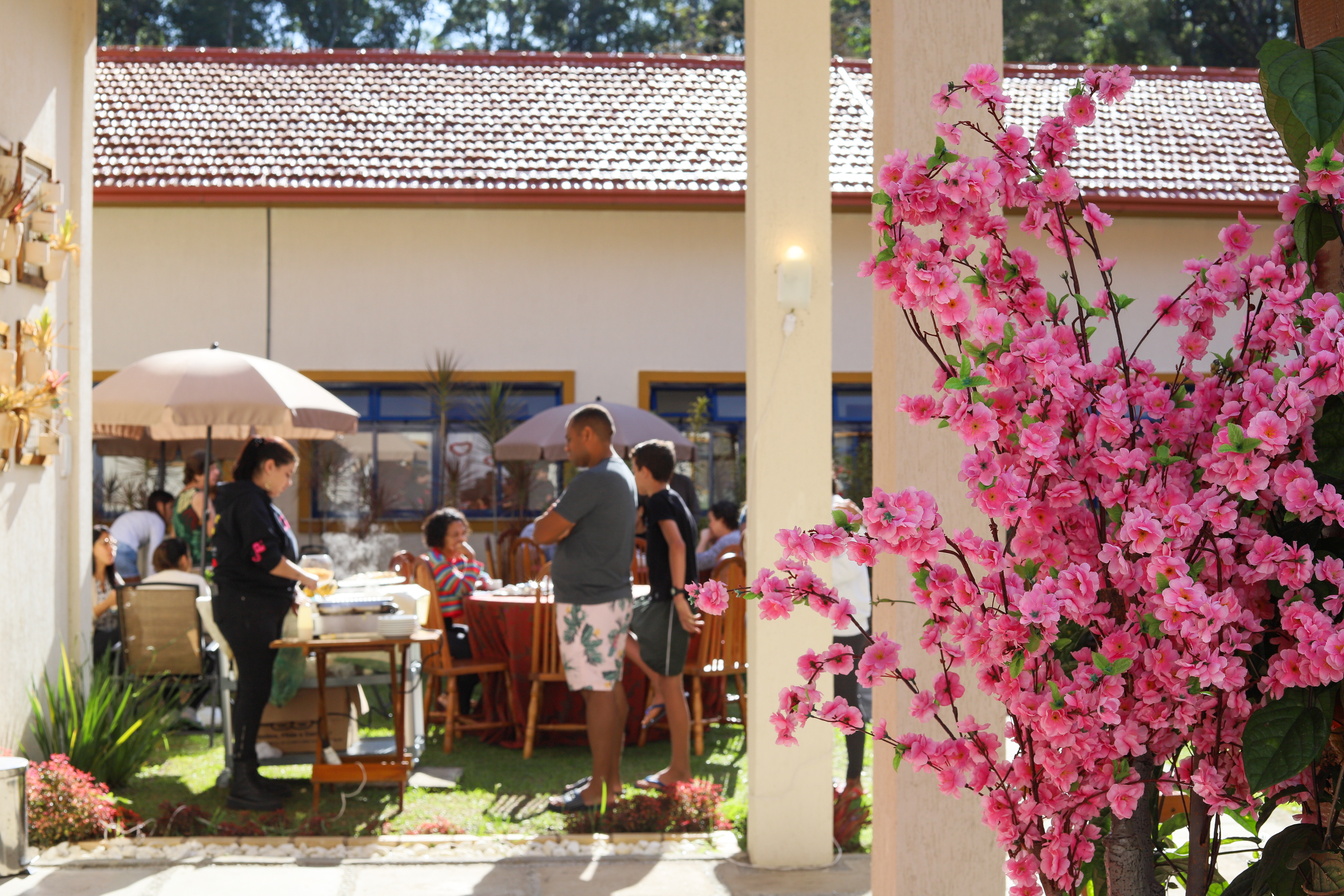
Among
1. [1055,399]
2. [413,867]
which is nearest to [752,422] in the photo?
[413,867]

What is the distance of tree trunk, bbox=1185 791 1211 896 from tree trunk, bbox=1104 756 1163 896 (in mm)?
46

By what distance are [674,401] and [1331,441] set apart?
11.9m

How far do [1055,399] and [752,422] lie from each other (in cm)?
341

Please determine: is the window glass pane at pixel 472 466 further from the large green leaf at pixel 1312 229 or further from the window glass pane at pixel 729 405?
the large green leaf at pixel 1312 229

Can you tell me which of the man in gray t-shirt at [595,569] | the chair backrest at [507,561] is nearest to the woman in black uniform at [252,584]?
the man in gray t-shirt at [595,569]

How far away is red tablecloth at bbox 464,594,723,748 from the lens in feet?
23.6

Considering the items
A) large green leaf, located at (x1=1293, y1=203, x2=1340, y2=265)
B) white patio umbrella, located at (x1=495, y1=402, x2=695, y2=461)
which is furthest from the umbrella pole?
large green leaf, located at (x1=1293, y1=203, x2=1340, y2=265)

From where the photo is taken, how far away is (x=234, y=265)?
12.9 m

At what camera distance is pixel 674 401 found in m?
13.3

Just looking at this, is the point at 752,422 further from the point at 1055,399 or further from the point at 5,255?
the point at 1055,399

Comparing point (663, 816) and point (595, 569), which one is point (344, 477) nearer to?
point (595, 569)

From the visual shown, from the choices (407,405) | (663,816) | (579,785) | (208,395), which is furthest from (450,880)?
(407,405)

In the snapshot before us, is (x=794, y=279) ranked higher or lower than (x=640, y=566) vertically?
higher

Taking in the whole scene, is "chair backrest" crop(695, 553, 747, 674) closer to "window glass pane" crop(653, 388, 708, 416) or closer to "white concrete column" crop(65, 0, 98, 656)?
"white concrete column" crop(65, 0, 98, 656)
